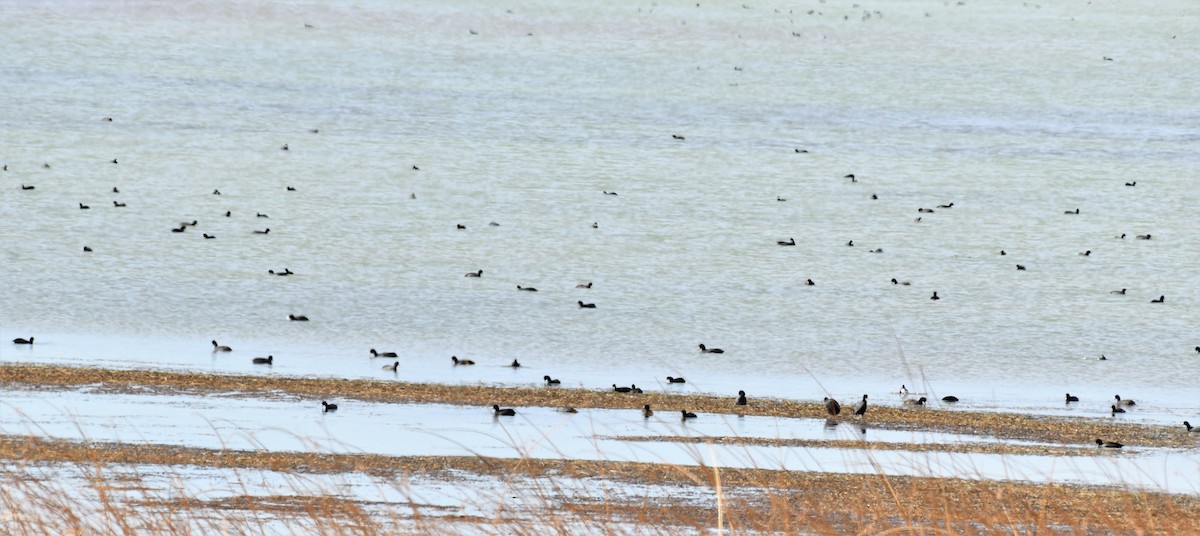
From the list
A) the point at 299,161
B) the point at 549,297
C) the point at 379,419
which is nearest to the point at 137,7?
the point at 299,161

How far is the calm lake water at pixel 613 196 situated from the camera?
25641mm

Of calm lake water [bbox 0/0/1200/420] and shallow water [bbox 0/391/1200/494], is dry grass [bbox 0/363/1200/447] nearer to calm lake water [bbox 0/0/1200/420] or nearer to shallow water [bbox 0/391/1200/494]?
shallow water [bbox 0/391/1200/494]

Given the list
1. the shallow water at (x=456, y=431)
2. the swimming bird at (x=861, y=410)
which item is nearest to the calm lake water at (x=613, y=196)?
the swimming bird at (x=861, y=410)

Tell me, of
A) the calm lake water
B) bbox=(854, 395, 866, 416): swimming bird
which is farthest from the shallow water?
the calm lake water

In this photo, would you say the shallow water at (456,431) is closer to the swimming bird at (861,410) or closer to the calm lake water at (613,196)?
the swimming bird at (861,410)

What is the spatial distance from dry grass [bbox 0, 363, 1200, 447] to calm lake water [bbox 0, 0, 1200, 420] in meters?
1.05

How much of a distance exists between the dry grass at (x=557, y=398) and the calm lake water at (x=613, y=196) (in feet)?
3.45

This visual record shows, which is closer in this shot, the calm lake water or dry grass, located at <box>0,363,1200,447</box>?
dry grass, located at <box>0,363,1200,447</box>

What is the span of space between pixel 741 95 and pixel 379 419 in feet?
143

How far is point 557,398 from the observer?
20.8 metres

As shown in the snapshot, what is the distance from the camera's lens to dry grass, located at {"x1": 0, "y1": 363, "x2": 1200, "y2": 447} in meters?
19.9

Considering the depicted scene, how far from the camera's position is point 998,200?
4272 cm

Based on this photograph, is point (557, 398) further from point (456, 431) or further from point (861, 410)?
point (861, 410)

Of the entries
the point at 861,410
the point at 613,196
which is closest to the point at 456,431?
the point at 861,410
